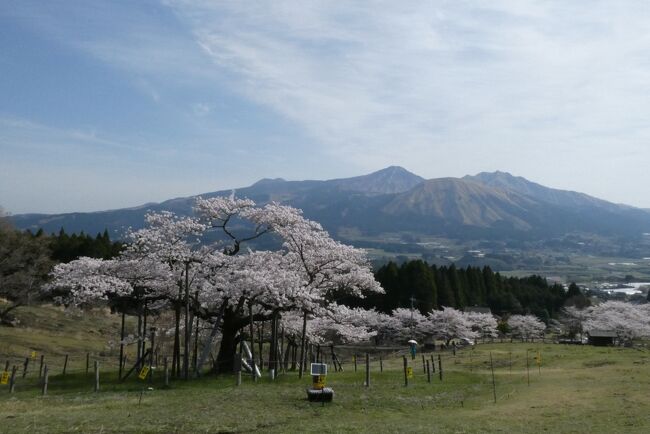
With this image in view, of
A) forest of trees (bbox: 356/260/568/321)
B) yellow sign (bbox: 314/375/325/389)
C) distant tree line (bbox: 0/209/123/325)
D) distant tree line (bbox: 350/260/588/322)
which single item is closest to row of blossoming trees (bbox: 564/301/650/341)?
distant tree line (bbox: 350/260/588/322)

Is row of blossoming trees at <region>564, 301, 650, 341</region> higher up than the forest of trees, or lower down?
lower down

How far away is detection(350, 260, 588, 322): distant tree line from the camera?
82.8 metres

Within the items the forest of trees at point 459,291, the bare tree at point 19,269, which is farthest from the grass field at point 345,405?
the forest of trees at point 459,291

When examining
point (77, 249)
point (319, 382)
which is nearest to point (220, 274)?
point (319, 382)

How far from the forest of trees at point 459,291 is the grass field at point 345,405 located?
48782 mm

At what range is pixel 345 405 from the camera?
21.5m

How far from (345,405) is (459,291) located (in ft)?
228

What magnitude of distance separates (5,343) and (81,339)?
9294 mm

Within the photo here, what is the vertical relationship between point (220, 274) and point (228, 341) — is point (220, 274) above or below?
above

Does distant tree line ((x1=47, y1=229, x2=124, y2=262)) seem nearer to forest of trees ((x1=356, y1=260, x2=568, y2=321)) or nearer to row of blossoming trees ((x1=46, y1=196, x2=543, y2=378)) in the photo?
forest of trees ((x1=356, y1=260, x2=568, y2=321))

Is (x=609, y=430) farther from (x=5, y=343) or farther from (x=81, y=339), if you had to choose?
(x=81, y=339)

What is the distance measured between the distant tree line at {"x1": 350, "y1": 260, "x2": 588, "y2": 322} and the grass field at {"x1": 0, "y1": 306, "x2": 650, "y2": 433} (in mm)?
48868

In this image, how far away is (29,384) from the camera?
2764 centimetres

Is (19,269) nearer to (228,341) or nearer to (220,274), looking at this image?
(228,341)
